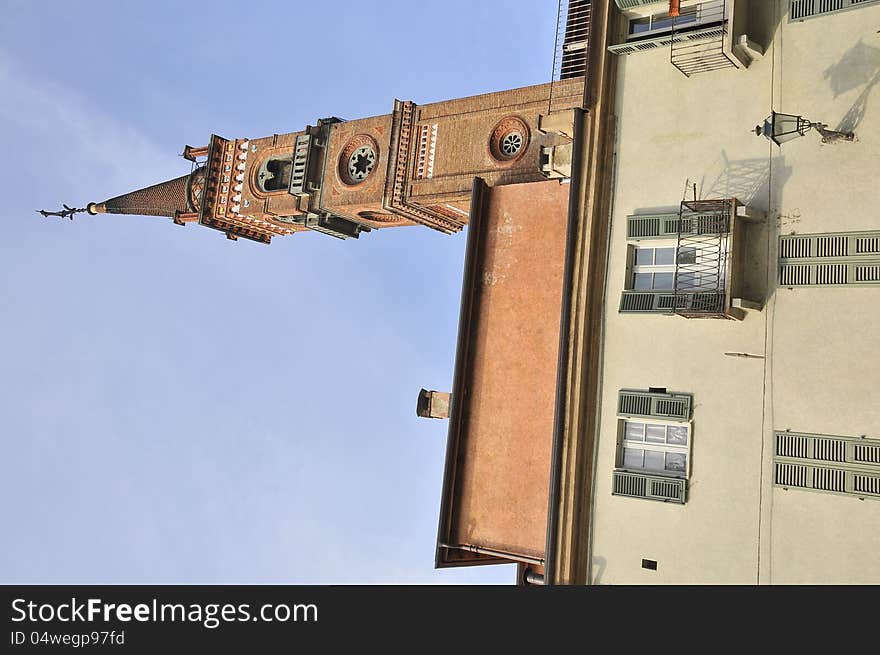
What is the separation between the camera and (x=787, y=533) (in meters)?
12.6

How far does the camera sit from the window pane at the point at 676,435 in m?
13.9

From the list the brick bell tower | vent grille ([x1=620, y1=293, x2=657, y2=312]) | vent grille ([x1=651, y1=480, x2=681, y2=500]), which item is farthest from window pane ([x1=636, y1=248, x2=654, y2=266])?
the brick bell tower

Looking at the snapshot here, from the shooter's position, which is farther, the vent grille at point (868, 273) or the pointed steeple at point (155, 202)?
the pointed steeple at point (155, 202)

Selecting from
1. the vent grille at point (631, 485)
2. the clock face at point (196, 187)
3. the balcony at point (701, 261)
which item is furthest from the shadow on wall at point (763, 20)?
the clock face at point (196, 187)

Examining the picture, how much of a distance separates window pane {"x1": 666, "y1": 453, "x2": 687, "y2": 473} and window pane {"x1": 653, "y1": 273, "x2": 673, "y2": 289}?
3046 millimetres

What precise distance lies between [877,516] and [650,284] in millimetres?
5335

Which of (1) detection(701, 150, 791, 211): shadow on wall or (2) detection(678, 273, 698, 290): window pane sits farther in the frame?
(2) detection(678, 273, 698, 290): window pane

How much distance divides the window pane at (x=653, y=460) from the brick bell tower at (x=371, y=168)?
12.5m

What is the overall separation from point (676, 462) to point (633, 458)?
0.81 metres

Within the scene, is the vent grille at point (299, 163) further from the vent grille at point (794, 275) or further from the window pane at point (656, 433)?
the vent grille at point (794, 275)

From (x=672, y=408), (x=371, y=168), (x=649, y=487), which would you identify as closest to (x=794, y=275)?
(x=672, y=408)

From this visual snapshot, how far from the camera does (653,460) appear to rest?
46.3 feet

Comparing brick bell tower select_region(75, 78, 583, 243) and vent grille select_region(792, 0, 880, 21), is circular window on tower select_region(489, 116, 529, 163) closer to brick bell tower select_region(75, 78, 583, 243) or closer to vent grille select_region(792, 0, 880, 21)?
brick bell tower select_region(75, 78, 583, 243)

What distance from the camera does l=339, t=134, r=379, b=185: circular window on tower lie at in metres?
29.4
